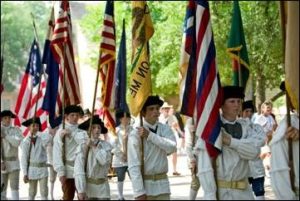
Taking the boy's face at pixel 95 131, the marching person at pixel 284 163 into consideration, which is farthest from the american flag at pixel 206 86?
the boy's face at pixel 95 131

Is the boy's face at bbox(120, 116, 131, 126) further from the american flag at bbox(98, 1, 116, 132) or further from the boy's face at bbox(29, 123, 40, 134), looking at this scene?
the american flag at bbox(98, 1, 116, 132)

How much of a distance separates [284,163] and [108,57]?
545 cm

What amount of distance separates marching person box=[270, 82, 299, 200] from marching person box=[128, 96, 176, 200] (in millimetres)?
2305

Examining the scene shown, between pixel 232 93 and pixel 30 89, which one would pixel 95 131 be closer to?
pixel 232 93

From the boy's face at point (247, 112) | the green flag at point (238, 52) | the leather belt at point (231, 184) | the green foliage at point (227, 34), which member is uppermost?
the green foliage at point (227, 34)

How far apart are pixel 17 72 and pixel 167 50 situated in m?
35.0

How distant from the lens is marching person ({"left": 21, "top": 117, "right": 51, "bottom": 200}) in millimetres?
13820

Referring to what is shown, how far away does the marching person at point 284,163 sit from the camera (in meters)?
6.62

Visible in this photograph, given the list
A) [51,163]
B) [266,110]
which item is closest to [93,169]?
[51,163]

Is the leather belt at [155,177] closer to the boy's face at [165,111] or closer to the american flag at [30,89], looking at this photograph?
the american flag at [30,89]

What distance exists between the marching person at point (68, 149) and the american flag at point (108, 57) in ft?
1.90

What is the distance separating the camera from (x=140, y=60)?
984cm

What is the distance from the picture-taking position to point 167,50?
2756cm

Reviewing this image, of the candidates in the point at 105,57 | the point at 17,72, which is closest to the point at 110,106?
the point at 105,57
